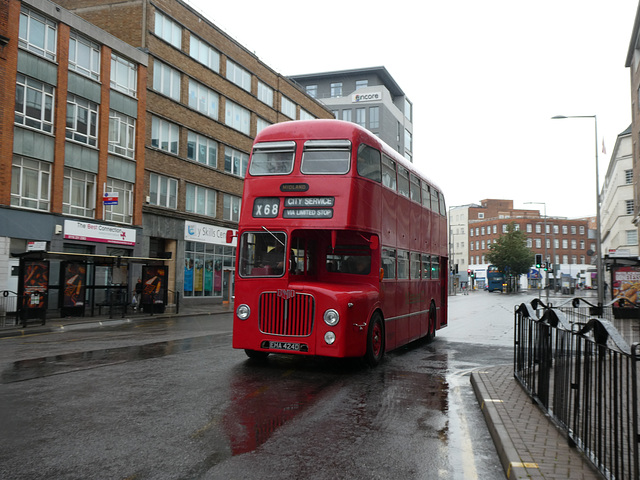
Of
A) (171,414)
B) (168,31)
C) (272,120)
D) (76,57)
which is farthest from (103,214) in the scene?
(171,414)

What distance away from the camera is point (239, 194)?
130 feet

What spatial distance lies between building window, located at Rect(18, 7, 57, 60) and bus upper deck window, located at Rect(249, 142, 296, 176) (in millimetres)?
19570

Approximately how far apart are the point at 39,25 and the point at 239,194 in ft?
57.5

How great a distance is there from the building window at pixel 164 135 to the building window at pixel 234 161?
5255 mm

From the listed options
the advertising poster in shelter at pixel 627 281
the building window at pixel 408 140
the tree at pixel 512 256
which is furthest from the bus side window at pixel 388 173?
the tree at pixel 512 256

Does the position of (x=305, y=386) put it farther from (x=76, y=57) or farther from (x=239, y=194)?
(x=239, y=194)

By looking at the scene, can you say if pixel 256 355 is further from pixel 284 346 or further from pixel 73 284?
pixel 73 284

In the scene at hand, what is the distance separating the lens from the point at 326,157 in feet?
30.8

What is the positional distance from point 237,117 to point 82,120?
14421 millimetres

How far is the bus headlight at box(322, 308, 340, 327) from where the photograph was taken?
28.4 feet

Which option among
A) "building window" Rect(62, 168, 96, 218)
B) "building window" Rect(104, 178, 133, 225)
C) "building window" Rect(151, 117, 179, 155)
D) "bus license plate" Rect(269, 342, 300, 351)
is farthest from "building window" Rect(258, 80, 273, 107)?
"bus license plate" Rect(269, 342, 300, 351)

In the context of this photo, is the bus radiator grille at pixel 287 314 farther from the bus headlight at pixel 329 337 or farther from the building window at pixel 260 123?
the building window at pixel 260 123

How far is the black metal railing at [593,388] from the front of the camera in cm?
371

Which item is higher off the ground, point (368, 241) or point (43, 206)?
point (43, 206)
